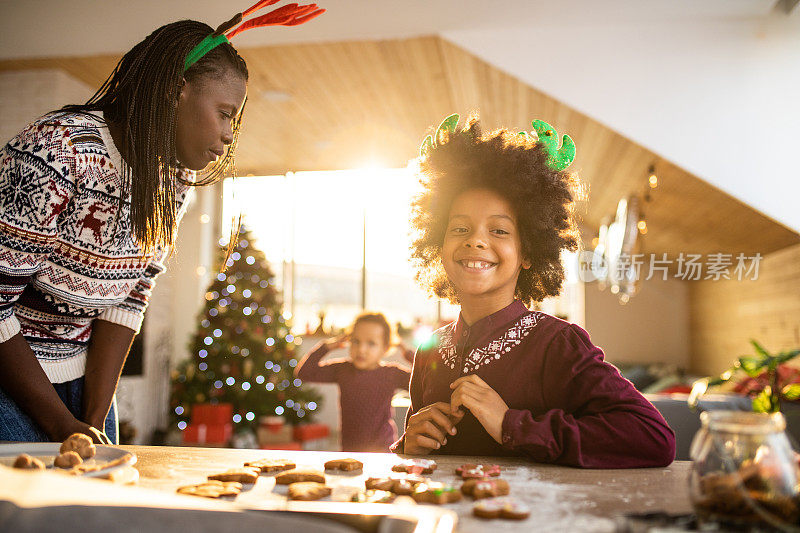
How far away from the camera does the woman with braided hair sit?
1.06 m

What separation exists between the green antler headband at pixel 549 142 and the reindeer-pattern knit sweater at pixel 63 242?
0.69 m

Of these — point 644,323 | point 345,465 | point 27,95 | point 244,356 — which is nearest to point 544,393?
point 345,465

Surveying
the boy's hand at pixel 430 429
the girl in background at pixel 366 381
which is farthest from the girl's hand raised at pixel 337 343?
the boy's hand at pixel 430 429

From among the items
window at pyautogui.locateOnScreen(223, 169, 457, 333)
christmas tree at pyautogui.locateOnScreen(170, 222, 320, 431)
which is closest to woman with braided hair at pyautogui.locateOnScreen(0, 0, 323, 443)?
christmas tree at pyautogui.locateOnScreen(170, 222, 320, 431)

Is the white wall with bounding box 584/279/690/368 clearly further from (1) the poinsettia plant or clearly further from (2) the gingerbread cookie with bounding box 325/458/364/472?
(2) the gingerbread cookie with bounding box 325/458/364/472

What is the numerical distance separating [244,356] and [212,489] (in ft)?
16.8

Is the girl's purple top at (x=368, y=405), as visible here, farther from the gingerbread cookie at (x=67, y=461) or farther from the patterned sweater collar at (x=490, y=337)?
the gingerbread cookie at (x=67, y=461)

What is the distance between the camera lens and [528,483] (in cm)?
83

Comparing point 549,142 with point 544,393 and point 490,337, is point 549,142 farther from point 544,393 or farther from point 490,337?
point 544,393

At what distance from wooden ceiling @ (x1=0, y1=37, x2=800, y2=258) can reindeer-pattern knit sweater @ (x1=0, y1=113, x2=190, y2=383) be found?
284 centimetres

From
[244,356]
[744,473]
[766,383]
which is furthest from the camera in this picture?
[244,356]

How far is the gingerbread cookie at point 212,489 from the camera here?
27.9 inches

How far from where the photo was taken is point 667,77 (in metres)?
3.38

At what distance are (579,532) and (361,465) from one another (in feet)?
1.27
